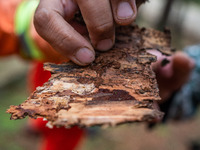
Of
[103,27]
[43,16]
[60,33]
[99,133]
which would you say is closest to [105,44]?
[103,27]

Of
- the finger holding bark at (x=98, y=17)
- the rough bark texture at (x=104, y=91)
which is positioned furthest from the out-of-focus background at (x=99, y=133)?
the finger holding bark at (x=98, y=17)

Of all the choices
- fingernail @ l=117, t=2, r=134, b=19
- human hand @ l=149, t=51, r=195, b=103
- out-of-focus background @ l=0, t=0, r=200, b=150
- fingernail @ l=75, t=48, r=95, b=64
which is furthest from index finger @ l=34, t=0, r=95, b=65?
out-of-focus background @ l=0, t=0, r=200, b=150

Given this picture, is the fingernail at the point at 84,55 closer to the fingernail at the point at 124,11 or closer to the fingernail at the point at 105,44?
the fingernail at the point at 105,44

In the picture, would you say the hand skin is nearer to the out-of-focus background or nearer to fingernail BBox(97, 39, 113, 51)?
fingernail BBox(97, 39, 113, 51)

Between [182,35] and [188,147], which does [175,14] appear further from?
[188,147]

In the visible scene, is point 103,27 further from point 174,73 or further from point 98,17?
point 174,73

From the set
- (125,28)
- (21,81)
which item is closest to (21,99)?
(21,81)
